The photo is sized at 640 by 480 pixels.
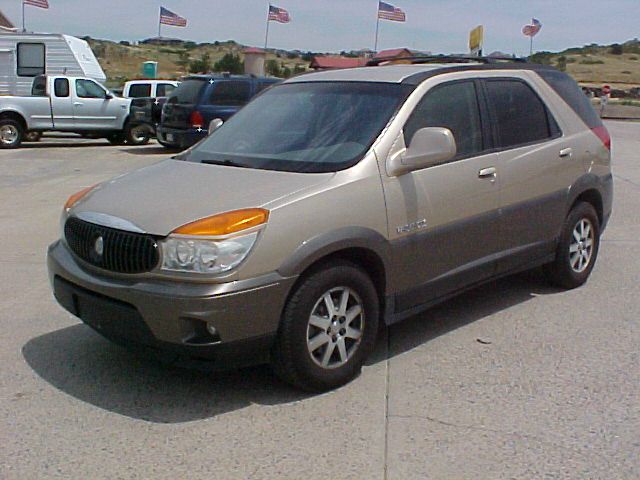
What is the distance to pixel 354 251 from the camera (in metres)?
4.17

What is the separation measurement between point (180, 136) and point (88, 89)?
183 inches

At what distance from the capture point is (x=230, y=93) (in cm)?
1622

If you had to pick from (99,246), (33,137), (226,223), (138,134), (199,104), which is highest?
(199,104)

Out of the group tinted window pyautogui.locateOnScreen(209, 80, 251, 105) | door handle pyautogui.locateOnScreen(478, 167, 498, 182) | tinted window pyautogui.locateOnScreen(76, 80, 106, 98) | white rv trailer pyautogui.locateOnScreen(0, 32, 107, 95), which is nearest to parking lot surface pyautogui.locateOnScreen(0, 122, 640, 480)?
door handle pyautogui.locateOnScreen(478, 167, 498, 182)

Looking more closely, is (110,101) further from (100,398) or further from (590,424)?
(590,424)

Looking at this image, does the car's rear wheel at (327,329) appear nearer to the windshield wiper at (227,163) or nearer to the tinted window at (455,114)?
the windshield wiper at (227,163)

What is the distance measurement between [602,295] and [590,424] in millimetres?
2399

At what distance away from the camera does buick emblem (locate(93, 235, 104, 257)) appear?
3926mm

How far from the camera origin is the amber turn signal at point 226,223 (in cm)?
365

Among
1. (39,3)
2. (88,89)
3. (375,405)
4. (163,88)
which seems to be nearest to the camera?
(375,405)

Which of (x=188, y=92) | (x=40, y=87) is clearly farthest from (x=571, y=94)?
(x=40, y=87)

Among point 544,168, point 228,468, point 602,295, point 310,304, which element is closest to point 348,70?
point 544,168

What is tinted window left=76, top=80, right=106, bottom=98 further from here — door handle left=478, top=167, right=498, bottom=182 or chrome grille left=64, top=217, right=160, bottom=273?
door handle left=478, top=167, right=498, bottom=182

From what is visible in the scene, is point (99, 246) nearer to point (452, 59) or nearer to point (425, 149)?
point (425, 149)
